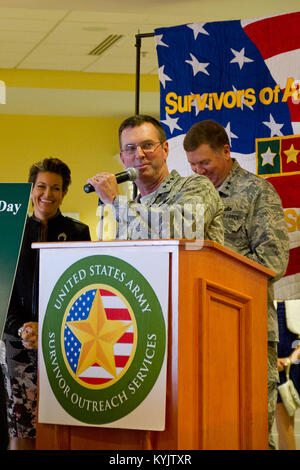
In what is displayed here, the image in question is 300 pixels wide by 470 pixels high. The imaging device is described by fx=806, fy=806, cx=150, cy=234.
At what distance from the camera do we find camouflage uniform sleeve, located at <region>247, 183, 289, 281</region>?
122 inches

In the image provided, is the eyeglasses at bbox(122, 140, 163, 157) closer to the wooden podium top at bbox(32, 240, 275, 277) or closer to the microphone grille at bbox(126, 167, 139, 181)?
the microphone grille at bbox(126, 167, 139, 181)

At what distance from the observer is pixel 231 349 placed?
218 cm

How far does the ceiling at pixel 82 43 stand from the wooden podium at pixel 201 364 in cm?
265

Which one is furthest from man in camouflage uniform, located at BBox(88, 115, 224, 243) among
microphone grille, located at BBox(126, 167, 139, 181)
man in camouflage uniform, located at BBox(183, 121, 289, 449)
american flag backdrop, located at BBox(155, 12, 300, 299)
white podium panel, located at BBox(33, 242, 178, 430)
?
american flag backdrop, located at BBox(155, 12, 300, 299)

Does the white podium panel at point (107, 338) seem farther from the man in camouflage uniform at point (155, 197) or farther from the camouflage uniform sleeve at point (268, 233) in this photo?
the camouflage uniform sleeve at point (268, 233)

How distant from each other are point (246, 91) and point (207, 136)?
2.67 feet

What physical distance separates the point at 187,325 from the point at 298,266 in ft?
6.37

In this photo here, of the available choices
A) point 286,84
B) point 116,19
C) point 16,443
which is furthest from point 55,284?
point 116,19

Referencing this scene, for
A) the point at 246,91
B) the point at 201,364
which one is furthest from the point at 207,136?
the point at 201,364

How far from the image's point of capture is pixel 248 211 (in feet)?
10.5

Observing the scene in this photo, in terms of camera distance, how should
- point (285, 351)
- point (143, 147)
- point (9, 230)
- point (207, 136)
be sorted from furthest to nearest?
point (285, 351) < point (207, 136) < point (143, 147) < point (9, 230)

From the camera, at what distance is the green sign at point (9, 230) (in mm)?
2047

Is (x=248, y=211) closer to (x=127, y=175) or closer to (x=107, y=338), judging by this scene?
→ (x=127, y=175)

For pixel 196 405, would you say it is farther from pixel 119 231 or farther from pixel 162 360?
pixel 119 231
